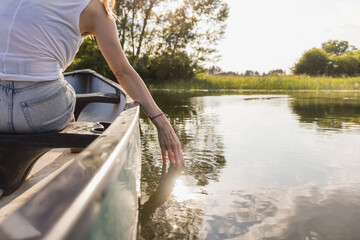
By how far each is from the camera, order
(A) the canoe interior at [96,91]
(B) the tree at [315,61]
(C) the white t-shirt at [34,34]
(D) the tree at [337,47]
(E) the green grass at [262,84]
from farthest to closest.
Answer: (D) the tree at [337,47] → (B) the tree at [315,61] → (E) the green grass at [262,84] → (A) the canoe interior at [96,91] → (C) the white t-shirt at [34,34]

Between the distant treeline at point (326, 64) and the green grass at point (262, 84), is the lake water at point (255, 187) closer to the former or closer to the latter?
the green grass at point (262, 84)

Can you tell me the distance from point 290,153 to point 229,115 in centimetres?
328

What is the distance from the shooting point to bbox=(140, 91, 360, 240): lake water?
2072mm

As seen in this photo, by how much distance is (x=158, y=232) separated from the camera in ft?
6.56

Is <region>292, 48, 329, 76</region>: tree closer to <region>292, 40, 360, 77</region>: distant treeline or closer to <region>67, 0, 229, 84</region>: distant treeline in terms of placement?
<region>292, 40, 360, 77</region>: distant treeline

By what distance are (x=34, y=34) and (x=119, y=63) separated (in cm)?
42

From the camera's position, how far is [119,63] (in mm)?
1791

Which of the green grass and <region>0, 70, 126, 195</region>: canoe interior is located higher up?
the green grass

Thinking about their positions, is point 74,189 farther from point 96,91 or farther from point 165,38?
point 165,38

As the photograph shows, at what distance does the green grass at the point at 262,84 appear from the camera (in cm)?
2036

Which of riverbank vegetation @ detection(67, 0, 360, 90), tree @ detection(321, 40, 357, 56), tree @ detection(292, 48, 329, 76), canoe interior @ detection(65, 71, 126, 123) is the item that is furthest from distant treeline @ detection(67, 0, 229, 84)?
tree @ detection(321, 40, 357, 56)

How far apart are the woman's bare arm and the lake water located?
51 centimetres

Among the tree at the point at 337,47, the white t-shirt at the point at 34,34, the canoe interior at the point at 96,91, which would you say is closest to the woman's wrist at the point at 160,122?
the white t-shirt at the point at 34,34

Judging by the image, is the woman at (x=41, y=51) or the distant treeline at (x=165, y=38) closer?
the woman at (x=41, y=51)
